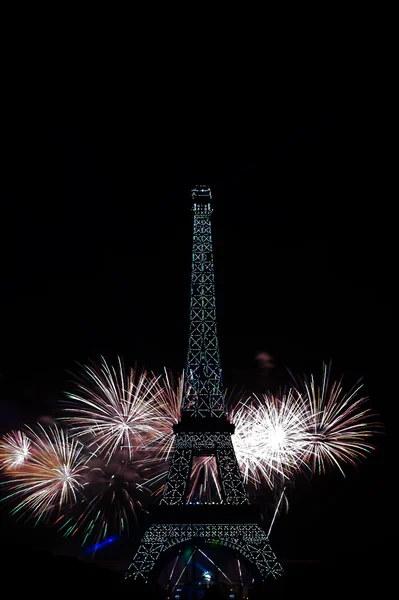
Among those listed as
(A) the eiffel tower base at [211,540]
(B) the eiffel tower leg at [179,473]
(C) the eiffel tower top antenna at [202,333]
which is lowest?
(A) the eiffel tower base at [211,540]

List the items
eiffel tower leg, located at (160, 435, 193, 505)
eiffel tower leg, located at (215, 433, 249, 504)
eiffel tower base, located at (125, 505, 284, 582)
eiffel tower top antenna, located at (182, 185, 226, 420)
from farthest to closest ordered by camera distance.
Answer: eiffel tower top antenna, located at (182, 185, 226, 420) < eiffel tower leg, located at (215, 433, 249, 504) < eiffel tower leg, located at (160, 435, 193, 505) < eiffel tower base, located at (125, 505, 284, 582)

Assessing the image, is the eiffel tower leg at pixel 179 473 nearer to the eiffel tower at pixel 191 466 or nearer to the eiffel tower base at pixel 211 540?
the eiffel tower at pixel 191 466

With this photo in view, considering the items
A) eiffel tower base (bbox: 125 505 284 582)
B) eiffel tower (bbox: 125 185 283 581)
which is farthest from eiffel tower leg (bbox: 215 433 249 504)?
eiffel tower base (bbox: 125 505 284 582)

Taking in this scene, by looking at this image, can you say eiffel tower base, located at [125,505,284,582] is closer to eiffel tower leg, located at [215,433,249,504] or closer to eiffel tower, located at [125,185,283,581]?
eiffel tower, located at [125,185,283,581]

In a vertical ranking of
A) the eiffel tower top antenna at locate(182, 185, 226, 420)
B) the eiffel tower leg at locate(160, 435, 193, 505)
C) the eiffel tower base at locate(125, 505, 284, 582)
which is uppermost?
the eiffel tower top antenna at locate(182, 185, 226, 420)

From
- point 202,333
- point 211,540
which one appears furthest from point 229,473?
point 202,333

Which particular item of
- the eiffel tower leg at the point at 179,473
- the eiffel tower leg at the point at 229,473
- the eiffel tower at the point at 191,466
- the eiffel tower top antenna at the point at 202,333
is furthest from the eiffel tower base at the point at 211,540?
the eiffel tower top antenna at the point at 202,333

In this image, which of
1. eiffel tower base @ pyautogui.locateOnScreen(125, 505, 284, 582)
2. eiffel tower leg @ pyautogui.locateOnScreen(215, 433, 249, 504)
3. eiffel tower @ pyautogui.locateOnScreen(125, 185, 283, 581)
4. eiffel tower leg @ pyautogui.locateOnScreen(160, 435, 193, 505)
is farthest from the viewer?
eiffel tower leg @ pyautogui.locateOnScreen(215, 433, 249, 504)

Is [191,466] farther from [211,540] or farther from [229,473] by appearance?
[211,540]
